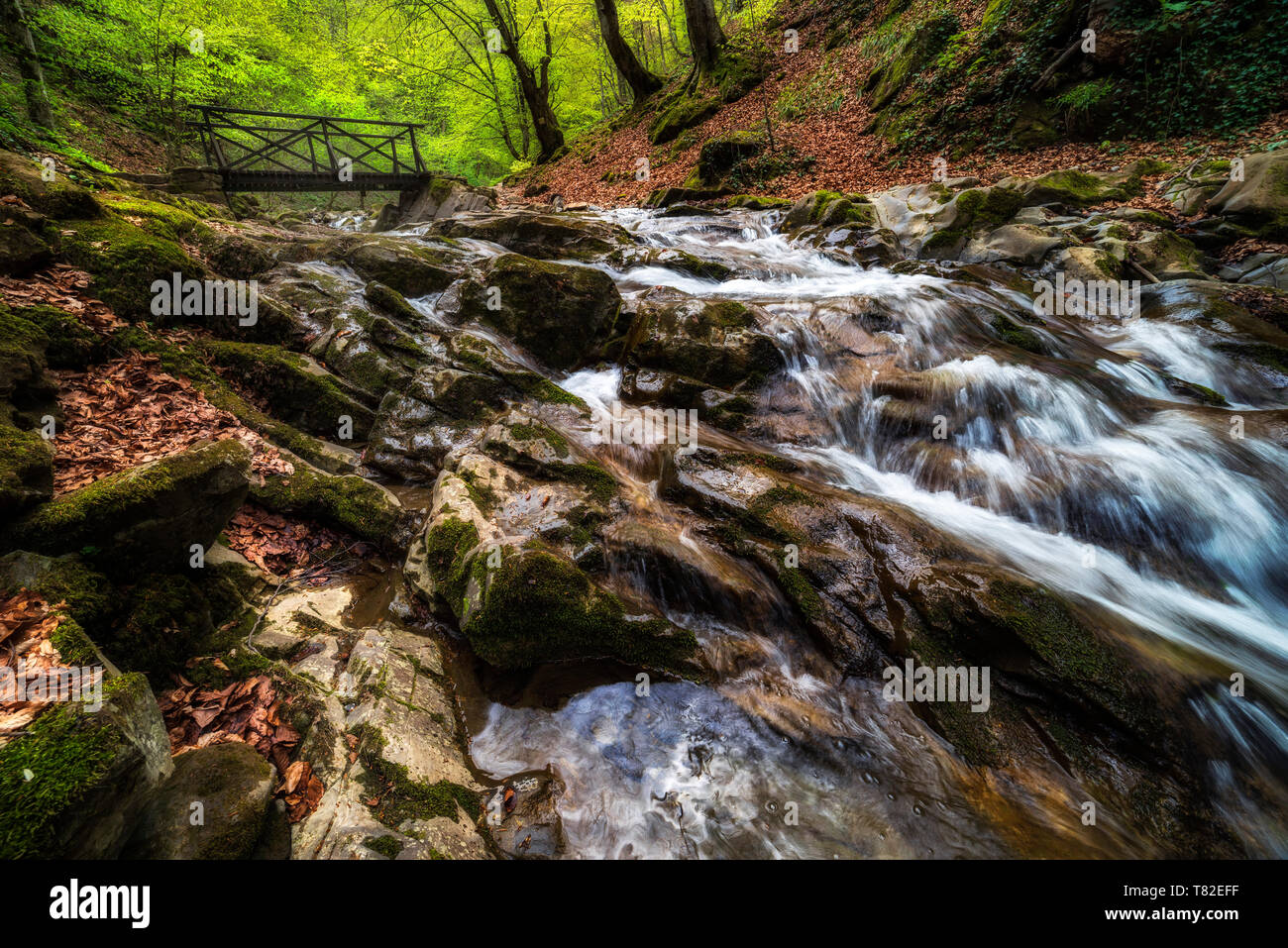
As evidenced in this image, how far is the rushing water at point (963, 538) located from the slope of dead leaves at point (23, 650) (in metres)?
1.83

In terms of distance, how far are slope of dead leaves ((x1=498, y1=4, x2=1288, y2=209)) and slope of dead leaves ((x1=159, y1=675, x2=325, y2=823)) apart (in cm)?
1328

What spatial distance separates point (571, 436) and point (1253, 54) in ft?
45.8

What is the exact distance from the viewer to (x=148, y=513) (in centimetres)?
271

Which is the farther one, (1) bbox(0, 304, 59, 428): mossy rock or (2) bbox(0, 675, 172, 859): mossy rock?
(1) bbox(0, 304, 59, 428): mossy rock

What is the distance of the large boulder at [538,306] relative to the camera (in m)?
6.51

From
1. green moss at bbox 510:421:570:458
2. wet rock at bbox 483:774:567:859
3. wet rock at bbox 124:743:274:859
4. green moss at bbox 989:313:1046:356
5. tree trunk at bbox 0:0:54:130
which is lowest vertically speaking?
wet rock at bbox 483:774:567:859

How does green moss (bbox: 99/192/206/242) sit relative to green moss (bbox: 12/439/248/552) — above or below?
above

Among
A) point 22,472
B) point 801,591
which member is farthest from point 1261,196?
point 22,472

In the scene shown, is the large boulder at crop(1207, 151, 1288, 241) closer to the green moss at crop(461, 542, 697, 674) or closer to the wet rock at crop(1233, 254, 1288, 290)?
the wet rock at crop(1233, 254, 1288, 290)

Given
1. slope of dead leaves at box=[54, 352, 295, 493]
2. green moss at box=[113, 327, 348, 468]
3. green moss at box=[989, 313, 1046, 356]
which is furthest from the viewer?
green moss at box=[989, 313, 1046, 356]

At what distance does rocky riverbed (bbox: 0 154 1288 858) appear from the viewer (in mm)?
2451

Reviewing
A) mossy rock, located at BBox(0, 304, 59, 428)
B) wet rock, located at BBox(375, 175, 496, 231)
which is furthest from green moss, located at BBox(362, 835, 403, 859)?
wet rock, located at BBox(375, 175, 496, 231)
